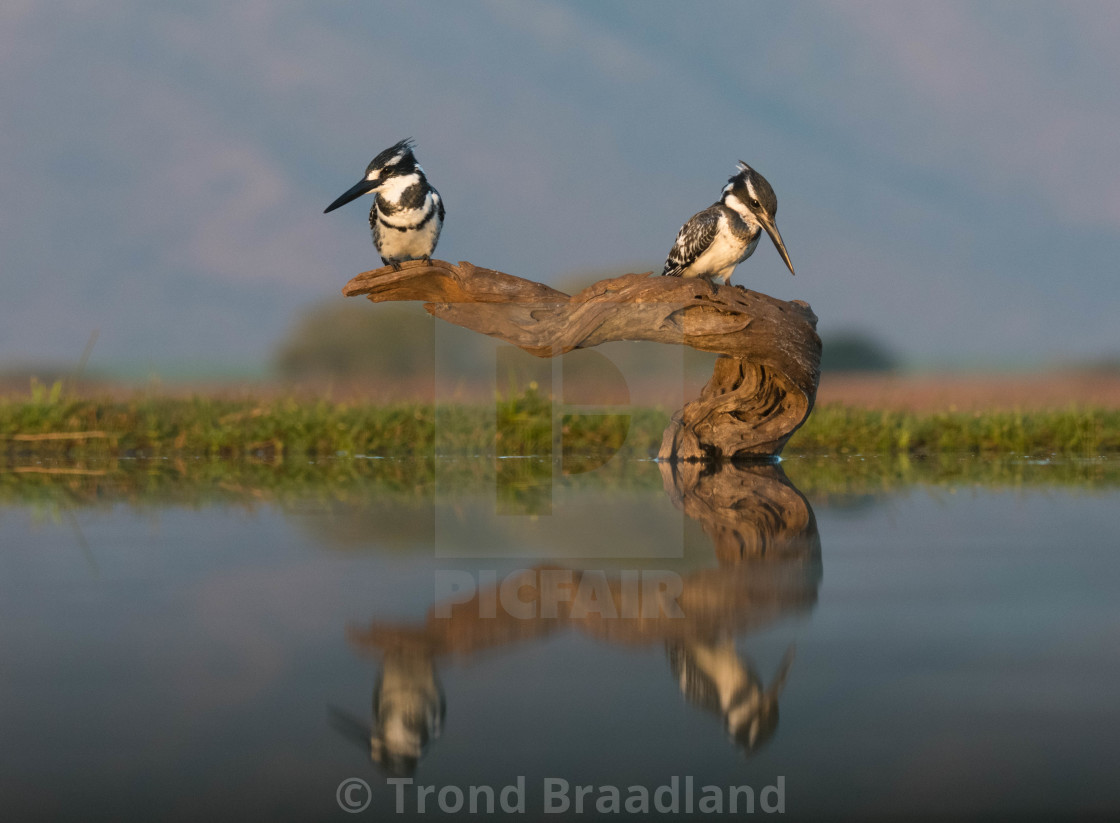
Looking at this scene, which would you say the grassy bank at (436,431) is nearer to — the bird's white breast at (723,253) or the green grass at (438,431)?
the green grass at (438,431)

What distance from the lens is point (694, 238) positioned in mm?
8094

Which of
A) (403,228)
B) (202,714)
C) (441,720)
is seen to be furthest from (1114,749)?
(403,228)

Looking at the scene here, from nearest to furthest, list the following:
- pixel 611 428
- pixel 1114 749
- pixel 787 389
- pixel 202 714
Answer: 1. pixel 1114 749
2. pixel 202 714
3. pixel 787 389
4. pixel 611 428

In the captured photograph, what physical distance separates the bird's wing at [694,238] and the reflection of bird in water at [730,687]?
5.69 metres

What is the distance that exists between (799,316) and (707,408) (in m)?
1.34

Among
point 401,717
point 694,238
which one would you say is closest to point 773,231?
point 694,238

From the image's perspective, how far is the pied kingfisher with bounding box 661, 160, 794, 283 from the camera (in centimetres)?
795

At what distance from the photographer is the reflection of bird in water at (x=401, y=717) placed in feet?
6.31

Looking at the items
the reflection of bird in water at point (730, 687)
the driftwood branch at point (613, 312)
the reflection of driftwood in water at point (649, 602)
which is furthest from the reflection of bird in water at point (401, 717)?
the driftwood branch at point (613, 312)

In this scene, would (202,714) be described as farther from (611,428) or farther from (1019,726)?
(611,428)

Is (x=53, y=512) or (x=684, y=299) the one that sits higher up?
(x=684, y=299)

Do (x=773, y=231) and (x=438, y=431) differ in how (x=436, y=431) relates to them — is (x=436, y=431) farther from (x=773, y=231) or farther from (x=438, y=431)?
(x=773, y=231)

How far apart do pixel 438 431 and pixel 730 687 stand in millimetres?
8522

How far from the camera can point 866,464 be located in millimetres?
9008
